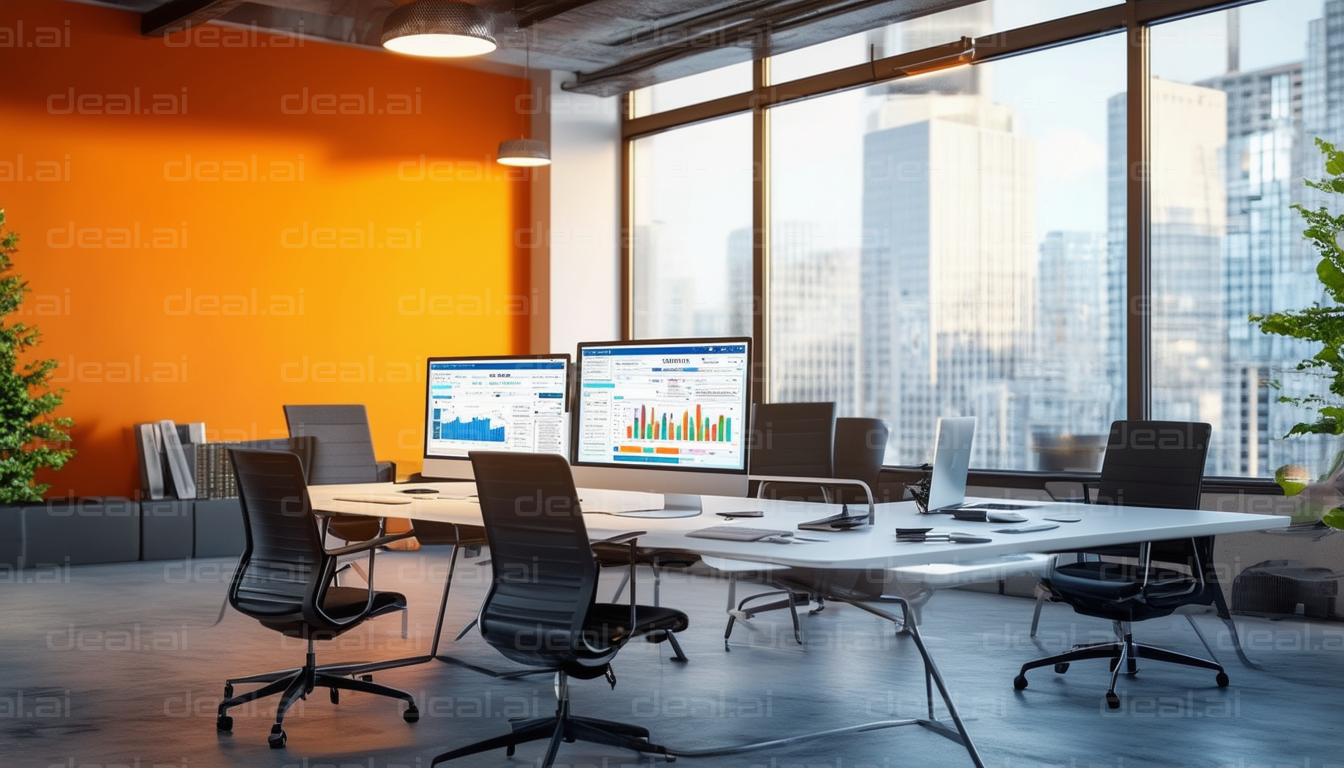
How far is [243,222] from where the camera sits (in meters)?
9.41

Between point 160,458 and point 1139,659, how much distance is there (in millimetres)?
6369

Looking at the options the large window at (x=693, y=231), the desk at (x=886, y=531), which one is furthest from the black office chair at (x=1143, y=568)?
the large window at (x=693, y=231)

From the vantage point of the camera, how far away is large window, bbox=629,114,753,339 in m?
9.46

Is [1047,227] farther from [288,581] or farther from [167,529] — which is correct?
[167,529]

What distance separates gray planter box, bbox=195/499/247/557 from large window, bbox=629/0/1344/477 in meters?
3.68

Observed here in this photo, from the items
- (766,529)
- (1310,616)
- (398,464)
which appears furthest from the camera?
(398,464)

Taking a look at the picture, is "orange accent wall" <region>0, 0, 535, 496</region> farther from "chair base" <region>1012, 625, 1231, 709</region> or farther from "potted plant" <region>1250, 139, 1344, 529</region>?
"potted plant" <region>1250, 139, 1344, 529</region>

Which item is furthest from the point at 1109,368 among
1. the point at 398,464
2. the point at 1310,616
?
the point at 398,464

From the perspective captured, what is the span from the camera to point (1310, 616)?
6.33 meters

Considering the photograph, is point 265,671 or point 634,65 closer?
point 265,671

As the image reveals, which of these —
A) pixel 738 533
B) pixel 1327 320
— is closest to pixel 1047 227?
pixel 1327 320

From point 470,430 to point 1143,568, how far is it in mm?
2526

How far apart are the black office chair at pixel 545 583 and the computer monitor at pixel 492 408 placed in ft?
3.25

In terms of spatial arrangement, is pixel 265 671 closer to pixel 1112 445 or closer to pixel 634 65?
pixel 1112 445
